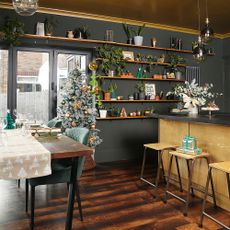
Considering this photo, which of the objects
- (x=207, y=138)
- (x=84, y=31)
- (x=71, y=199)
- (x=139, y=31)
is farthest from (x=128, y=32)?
(x=71, y=199)

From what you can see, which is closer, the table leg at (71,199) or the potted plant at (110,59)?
the table leg at (71,199)

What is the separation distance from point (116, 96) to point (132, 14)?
1607 mm

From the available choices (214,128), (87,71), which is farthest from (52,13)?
(214,128)

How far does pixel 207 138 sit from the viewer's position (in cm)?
325

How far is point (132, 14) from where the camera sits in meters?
5.01

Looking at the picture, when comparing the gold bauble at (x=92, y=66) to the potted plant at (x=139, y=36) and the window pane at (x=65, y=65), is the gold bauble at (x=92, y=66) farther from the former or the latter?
the potted plant at (x=139, y=36)

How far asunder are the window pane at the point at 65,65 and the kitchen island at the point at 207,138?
2065mm

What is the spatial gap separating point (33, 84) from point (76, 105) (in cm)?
99

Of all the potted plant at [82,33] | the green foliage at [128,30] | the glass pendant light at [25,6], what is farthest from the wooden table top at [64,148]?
the green foliage at [128,30]

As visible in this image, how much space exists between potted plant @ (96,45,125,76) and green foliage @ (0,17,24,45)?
1455mm

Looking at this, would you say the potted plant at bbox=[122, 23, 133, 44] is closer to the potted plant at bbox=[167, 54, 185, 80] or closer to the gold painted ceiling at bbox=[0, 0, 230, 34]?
the gold painted ceiling at bbox=[0, 0, 230, 34]

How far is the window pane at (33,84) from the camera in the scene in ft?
15.3

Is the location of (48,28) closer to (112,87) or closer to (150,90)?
(112,87)

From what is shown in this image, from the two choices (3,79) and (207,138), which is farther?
(3,79)
